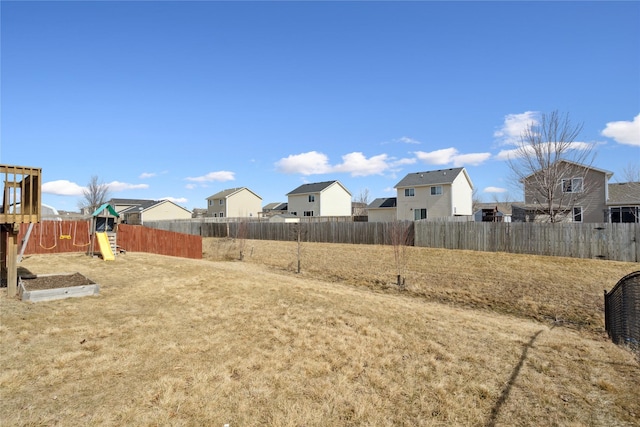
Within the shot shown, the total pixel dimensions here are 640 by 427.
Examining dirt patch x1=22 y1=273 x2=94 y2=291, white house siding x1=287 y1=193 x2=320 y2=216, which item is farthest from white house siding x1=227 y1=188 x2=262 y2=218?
dirt patch x1=22 y1=273 x2=94 y2=291

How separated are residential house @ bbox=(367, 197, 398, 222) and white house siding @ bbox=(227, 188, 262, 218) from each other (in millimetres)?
21164

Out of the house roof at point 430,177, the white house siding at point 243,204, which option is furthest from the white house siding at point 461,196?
the white house siding at point 243,204

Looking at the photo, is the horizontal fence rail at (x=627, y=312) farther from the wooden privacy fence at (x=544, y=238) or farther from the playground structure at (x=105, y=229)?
the playground structure at (x=105, y=229)

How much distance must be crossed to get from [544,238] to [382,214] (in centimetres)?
2441

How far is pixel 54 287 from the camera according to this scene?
8.53 m

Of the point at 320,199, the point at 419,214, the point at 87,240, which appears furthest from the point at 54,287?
the point at 320,199

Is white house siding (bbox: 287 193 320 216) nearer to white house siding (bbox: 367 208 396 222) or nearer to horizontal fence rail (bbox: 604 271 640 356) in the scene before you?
white house siding (bbox: 367 208 396 222)

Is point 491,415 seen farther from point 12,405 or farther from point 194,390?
point 12,405

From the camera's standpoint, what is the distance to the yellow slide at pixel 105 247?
15695mm

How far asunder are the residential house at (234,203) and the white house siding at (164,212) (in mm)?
4828

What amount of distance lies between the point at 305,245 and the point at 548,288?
15766mm

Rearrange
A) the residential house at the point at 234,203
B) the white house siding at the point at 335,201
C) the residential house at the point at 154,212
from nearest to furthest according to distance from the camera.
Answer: the white house siding at the point at 335,201 < the residential house at the point at 154,212 < the residential house at the point at 234,203

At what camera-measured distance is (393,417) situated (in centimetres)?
369

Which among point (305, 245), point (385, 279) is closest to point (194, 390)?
point (385, 279)
